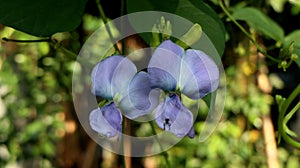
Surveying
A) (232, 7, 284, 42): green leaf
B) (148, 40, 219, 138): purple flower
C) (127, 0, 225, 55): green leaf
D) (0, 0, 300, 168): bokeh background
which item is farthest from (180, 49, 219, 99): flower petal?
(0, 0, 300, 168): bokeh background

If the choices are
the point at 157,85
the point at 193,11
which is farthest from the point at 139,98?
the point at 193,11

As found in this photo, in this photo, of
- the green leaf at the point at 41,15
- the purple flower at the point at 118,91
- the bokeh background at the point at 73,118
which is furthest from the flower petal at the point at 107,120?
the bokeh background at the point at 73,118

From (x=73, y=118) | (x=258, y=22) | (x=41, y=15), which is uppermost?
(x=41, y=15)

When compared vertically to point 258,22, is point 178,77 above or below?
above

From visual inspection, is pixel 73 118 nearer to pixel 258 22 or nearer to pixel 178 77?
pixel 258 22

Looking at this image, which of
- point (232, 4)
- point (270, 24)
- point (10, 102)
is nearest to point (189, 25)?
point (270, 24)

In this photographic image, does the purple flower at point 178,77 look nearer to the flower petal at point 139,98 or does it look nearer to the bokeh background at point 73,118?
the flower petal at point 139,98

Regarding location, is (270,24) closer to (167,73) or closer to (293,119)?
(167,73)
